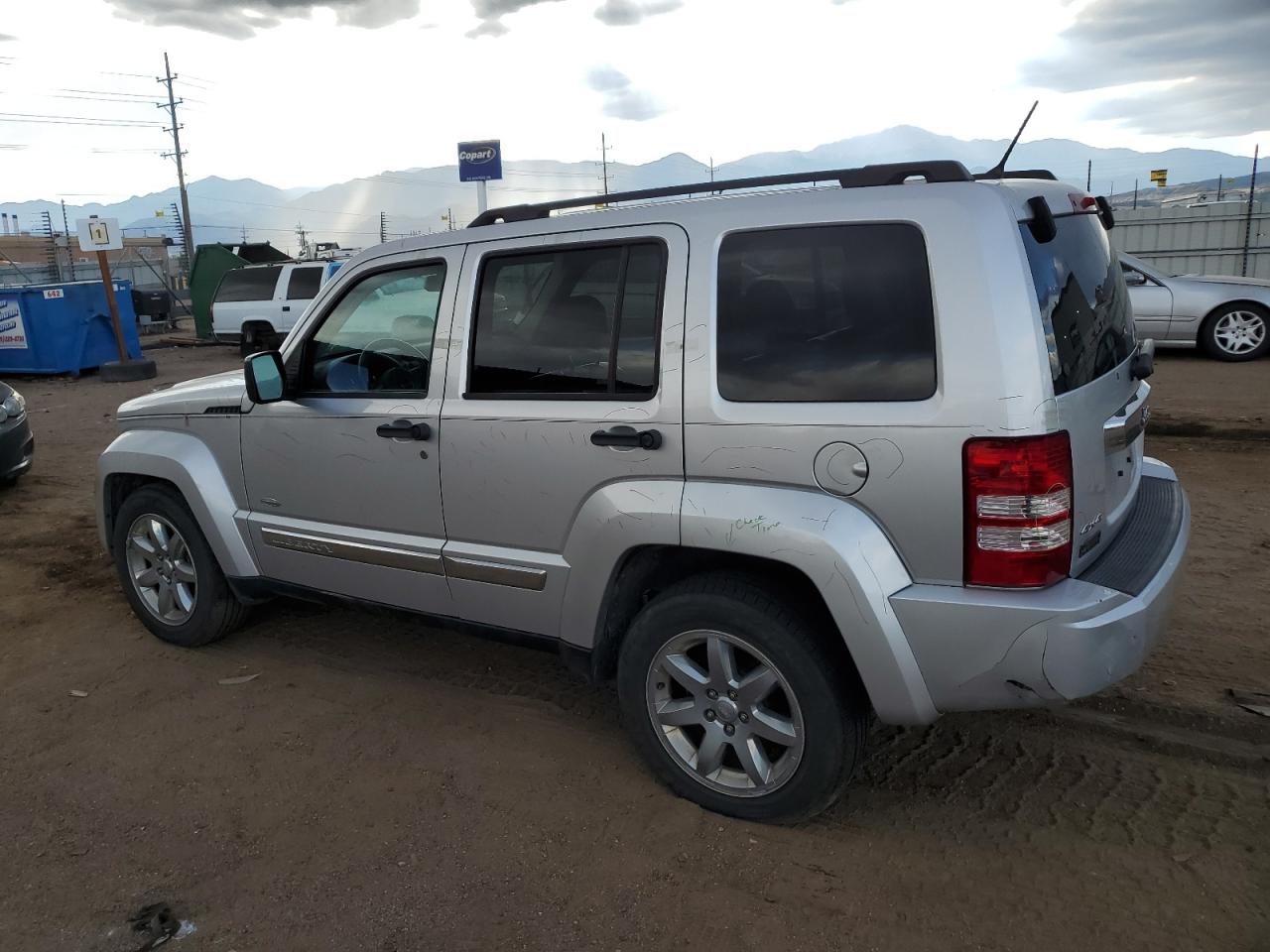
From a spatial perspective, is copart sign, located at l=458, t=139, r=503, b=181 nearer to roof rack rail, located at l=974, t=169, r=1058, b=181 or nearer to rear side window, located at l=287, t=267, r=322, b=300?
rear side window, located at l=287, t=267, r=322, b=300

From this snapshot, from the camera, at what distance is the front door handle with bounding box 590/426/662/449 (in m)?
2.98

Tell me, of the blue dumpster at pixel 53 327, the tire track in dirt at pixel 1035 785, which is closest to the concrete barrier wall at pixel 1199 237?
the tire track in dirt at pixel 1035 785

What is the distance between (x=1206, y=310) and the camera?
11664 millimetres

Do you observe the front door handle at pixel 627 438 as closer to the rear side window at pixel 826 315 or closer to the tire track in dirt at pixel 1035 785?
the rear side window at pixel 826 315

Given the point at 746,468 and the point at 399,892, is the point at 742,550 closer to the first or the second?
the point at 746,468

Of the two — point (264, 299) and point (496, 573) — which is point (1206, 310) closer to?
point (496, 573)

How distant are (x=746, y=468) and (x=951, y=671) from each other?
2.64 ft

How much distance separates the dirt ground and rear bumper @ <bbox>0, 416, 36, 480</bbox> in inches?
148

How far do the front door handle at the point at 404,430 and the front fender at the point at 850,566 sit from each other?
4.21 ft

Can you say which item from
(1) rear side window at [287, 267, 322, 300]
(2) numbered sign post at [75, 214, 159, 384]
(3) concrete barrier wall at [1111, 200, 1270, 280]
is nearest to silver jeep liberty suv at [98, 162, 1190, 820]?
(2) numbered sign post at [75, 214, 159, 384]

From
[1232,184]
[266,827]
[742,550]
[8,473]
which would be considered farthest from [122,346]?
[1232,184]

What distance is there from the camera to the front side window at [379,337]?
3.63m

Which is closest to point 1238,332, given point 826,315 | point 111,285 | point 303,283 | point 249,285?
point 826,315

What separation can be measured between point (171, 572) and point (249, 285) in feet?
49.1
